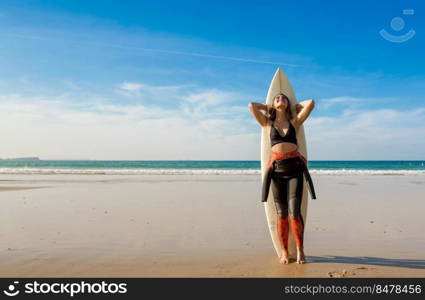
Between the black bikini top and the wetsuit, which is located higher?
the black bikini top

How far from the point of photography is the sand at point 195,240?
12.2 ft

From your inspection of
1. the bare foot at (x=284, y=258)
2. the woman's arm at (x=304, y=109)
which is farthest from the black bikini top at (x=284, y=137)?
the bare foot at (x=284, y=258)

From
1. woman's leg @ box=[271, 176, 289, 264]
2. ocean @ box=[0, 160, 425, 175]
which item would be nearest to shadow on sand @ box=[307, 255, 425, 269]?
woman's leg @ box=[271, 176, 289, 264]

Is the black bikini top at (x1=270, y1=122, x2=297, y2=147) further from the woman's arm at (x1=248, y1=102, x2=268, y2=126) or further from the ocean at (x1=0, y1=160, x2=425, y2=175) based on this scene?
the ocean at (x1=0, y1=160, x2=425, y2=175)

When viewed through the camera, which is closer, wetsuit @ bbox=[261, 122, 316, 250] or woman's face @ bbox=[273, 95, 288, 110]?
wetsuit @ bbox=[261, 122, 316, 250]

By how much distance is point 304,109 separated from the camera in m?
4.14

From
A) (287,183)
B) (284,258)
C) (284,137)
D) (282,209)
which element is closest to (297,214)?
(282,209)

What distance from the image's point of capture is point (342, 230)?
18.7 feet

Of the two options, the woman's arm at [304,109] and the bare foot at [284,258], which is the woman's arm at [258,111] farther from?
the bare foot at [284,258]

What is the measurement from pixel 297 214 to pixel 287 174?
460 millimetres

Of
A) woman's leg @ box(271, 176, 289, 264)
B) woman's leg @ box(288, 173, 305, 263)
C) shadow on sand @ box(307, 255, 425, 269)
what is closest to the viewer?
shadow on sand @ box(307, 255, 425, 269)

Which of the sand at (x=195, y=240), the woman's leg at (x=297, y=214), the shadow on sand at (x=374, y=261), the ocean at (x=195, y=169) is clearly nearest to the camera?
the sand at (x=195, y=240)

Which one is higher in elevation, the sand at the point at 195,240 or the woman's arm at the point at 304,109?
the woman's arm at the point at 304,109

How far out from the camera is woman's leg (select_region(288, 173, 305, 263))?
3.95 metres
